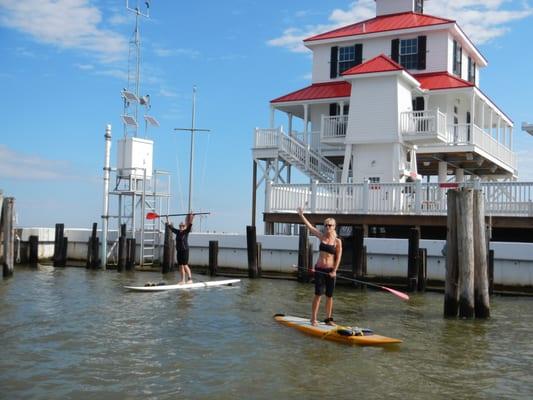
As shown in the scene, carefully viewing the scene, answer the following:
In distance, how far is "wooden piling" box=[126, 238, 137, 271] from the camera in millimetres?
25078

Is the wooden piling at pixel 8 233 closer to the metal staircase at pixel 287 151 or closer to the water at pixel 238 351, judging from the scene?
the water at pixel 238 351

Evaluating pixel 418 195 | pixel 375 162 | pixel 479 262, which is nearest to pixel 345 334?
pixel 479 262

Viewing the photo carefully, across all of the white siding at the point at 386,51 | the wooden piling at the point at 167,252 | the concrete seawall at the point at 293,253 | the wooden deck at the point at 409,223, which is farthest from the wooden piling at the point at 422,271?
the white siding at the point at 386,51

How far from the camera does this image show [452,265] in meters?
14.1

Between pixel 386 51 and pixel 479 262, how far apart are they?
19.2 m

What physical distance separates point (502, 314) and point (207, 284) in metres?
8.41

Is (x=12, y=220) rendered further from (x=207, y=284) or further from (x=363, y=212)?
(x=363, y=212)

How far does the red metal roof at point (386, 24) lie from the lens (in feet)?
101

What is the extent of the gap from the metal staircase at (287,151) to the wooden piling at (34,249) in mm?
10213

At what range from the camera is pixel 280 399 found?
8.20m

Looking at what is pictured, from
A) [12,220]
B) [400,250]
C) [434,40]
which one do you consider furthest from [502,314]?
[434,40]

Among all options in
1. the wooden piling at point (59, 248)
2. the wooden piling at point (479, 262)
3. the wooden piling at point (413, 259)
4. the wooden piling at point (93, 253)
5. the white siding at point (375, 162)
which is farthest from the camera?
the white siding at point (375, 162)

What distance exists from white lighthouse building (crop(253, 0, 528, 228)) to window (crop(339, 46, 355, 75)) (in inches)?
2.0

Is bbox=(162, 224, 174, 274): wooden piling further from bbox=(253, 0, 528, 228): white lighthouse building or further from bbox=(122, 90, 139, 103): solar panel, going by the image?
bbox=(122, 90, 139, 103): solar panel
